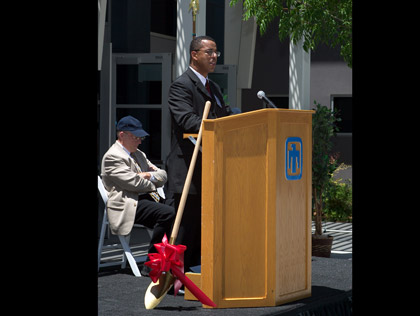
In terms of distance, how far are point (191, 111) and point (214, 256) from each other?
1.07 metres

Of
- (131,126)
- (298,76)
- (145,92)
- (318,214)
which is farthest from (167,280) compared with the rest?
(298,76)

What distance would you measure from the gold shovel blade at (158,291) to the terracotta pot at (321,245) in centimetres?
326

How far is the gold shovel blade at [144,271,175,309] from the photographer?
17.9ft

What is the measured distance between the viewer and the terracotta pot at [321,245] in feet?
28.0

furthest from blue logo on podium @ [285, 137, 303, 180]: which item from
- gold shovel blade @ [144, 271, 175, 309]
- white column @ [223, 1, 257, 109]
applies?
white column @ [223, 1, 257, 109]

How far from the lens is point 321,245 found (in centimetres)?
853

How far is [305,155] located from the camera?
583 cm

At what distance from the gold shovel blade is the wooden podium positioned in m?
0.20

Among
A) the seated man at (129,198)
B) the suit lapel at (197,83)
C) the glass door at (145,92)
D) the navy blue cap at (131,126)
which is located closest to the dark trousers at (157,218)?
the seated man at (129,198)

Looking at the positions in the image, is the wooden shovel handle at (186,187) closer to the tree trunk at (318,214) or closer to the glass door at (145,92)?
the tree trunk at (318,214)

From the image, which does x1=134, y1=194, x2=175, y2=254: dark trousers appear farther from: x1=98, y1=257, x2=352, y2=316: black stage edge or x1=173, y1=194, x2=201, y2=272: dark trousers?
x1=173, y1=194, x2=201, y2=272: dark trousers
